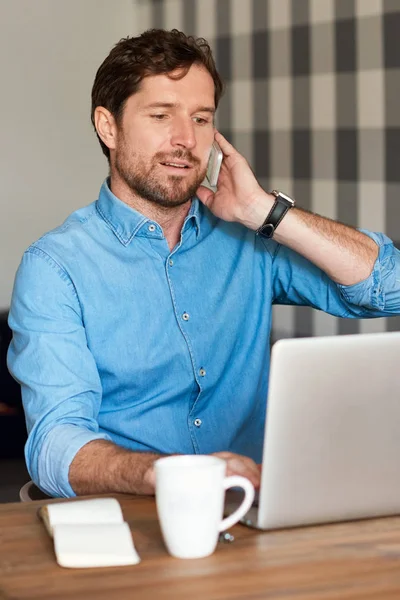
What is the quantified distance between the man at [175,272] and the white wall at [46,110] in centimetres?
136

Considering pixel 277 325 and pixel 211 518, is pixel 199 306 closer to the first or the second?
pixel 211 518

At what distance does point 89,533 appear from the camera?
1.13 m

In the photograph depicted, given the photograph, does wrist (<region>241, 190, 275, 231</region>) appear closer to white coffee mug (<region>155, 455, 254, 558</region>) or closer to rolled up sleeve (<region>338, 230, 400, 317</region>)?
rolled up sleeve (<region>338, 230, 400, 317</region>)

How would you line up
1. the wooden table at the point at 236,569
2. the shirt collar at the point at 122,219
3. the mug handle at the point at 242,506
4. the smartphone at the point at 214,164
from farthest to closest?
the smartphone at the point at 214,164 → the shirt collar at the point at 122,219 → the mug handle at the point at 242,506 → the wooden table at the point at 236,569

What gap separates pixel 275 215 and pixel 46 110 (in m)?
1.73

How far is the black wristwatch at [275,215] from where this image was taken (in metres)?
1.97

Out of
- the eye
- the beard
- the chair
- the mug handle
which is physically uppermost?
the eye

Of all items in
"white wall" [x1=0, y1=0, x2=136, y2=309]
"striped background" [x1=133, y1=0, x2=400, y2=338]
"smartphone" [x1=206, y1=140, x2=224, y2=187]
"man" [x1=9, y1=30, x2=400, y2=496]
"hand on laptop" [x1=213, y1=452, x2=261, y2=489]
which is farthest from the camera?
"white wall" [x1=0, y1=0, x2=136, y2=309]

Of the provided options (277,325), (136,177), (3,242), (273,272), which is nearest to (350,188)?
(277,325)

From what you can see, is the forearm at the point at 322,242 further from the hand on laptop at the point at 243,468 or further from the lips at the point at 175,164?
the hand on laptop at the point at 243,468

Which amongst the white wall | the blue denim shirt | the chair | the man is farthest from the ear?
the white wall

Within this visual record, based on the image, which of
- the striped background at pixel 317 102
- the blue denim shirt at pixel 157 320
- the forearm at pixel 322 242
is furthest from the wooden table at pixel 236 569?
the striped background at pixel 317 102

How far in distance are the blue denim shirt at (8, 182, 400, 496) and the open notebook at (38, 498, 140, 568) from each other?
41cm

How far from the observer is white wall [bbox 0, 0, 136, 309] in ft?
11.2
